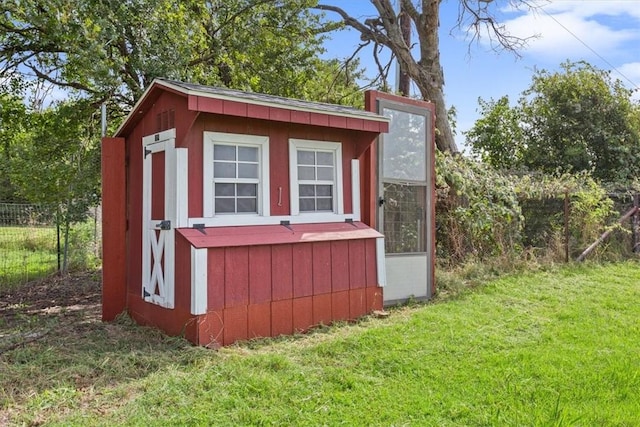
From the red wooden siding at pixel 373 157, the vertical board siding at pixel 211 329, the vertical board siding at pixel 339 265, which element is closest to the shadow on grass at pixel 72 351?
the vertical board siding at pixel 211 329

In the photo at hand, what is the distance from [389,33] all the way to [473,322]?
7725 mm

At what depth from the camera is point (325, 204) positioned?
5.17 m

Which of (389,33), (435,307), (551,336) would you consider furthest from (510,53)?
(551,336)

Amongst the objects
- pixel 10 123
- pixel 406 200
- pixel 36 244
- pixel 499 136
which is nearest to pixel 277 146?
pixel 406 200

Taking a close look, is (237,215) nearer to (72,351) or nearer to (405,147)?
→ (72,351)

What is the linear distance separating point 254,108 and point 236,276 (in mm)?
1514

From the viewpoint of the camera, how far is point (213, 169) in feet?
14.4

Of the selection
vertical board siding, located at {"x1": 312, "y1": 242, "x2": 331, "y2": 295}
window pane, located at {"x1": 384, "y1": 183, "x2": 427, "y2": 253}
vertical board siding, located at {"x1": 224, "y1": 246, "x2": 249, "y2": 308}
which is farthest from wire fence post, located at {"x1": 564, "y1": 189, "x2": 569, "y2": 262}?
vertical board siding, located at {"x1": 224, "y1": 246, "x2": 249, "y2": 308}

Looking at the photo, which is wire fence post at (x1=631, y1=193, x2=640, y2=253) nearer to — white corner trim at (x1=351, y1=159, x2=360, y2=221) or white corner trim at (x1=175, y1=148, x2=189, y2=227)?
white corner trim at (x1=351, y1=159, x2=360, y2=221)

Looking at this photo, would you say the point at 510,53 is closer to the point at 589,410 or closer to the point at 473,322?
the point at 473,322

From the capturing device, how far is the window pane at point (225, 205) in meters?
4.45

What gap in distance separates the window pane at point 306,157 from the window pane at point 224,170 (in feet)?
2.46

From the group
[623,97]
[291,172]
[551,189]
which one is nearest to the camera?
[291,172]

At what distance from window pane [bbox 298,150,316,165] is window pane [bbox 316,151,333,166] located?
7cm
